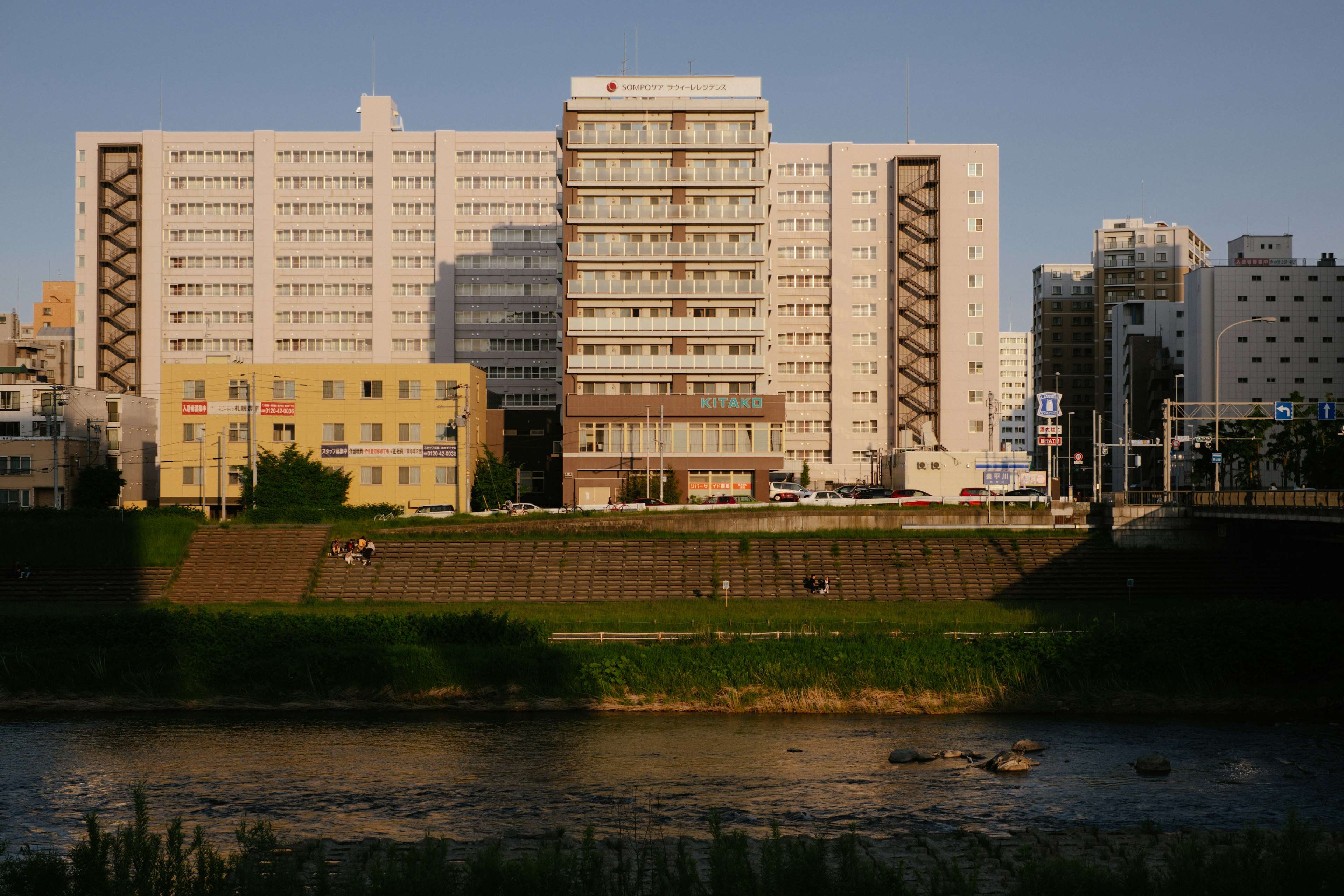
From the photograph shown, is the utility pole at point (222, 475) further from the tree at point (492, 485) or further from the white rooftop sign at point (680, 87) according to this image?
the white rooftop sign at point (680, 87)

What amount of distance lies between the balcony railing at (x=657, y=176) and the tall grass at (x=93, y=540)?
53956 mm

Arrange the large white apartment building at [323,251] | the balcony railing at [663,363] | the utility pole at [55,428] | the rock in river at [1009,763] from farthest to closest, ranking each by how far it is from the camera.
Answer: the large white apartment building at [323,251] → the balcony railing at [663,363] → the utility pole at [55,428] → the rock in river at [1009,763]

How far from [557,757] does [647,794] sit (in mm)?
5155

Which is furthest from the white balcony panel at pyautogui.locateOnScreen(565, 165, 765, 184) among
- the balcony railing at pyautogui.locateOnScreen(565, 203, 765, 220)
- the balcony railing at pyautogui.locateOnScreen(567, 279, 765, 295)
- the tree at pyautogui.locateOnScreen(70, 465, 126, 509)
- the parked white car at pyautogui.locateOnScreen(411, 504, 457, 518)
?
the tree at pyautogui.locateOnScreen(70, 465, 126, 509)

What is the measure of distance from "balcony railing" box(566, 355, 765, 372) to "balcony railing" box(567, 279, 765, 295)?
20.4 ft

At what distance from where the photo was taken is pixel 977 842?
2431cm

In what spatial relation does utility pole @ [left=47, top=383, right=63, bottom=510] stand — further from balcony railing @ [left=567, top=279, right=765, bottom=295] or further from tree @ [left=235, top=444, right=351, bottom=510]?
balcony railing @ [left=567, top=279, right=765, bottom=295]

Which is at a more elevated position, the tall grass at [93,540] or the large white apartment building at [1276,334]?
the large white apartment building at [1276,334]

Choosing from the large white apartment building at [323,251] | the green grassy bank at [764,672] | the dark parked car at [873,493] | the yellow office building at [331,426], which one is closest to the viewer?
the green grassy bank at [764,672]

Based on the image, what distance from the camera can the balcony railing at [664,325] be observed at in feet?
366

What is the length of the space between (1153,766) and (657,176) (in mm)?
89000

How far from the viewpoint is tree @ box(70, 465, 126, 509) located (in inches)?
4126

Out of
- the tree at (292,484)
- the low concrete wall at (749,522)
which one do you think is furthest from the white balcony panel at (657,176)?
the low concrete wall at (749,522)

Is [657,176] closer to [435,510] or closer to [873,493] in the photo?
[873,493]
